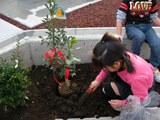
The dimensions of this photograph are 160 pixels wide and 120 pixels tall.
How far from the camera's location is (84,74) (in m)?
2.21

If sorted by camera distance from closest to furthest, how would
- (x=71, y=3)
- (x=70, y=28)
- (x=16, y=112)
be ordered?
(x=16, y=112) → (x=70, y=28) → (x=71, y=3)

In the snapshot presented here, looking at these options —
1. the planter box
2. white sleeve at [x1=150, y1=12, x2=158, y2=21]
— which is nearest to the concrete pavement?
the planter box

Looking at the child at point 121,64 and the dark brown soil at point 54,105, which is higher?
the child at point 121,64

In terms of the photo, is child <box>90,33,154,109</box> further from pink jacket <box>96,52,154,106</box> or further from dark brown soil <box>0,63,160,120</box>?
dark brown soil <box>0,63,160,120</box>

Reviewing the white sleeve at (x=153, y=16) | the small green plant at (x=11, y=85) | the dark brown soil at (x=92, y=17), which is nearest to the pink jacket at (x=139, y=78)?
the small green plant at (x=11, y=85)

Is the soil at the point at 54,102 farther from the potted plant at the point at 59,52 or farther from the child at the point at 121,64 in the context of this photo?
the child at the point at 121,64

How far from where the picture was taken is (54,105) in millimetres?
1740

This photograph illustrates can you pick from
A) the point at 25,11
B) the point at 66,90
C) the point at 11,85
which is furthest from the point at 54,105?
the point at 25,11

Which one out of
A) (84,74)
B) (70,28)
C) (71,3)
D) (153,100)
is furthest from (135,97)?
(71,3)

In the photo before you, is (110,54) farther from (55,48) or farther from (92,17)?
(92,17)

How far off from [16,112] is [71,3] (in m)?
3.98

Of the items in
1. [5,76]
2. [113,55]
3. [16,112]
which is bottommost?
[16,112]

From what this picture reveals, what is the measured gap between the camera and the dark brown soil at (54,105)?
5.29 ft

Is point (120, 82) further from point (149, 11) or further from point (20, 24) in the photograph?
point (20, 24)
